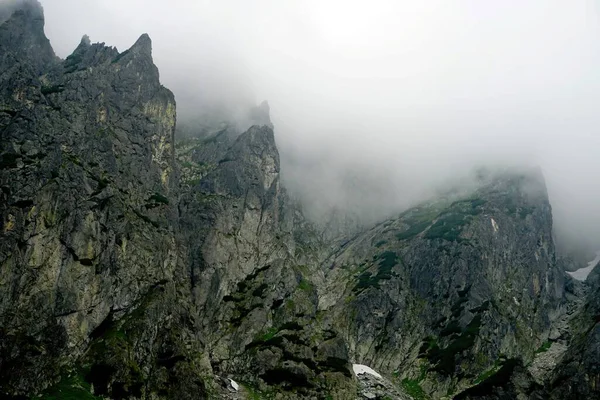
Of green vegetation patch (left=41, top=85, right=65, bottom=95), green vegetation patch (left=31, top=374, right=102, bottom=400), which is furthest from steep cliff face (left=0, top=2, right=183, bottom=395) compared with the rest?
green vegetation patch (left=31, top=374, right=102, bottom=400)

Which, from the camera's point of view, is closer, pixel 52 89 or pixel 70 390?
pixel 70 390

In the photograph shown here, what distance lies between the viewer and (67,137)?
578 feet

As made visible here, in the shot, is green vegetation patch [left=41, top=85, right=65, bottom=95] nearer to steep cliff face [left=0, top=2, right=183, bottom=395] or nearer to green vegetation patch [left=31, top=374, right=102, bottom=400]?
steep cliff face [left=0, top=2, right=183, bottom=395]

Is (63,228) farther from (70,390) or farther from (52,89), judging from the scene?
(52,89)

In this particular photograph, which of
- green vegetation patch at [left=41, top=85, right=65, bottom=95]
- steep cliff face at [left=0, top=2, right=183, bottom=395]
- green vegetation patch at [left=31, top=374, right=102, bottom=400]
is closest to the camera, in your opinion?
green vegetation patch at [left=31, top=374, right=102, bottom=400]

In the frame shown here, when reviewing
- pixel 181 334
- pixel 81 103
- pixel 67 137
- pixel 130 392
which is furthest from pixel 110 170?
pixel 130 392

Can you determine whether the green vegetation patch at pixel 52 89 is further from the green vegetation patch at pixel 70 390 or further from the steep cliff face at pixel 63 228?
the green vegetation patch at pixel 70 390

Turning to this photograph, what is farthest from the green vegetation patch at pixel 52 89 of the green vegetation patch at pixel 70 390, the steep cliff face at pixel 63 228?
the green vegetation patch at pixel 70 390

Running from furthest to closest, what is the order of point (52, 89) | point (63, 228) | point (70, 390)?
point (52, 89) < point (63, 228) < point (70, 390)

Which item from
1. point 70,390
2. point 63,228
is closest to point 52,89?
point 63,228

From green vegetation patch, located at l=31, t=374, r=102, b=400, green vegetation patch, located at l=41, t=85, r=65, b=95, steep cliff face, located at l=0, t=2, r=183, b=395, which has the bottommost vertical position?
green vegetation patch, located at l=31, t=374, r=102, b=400

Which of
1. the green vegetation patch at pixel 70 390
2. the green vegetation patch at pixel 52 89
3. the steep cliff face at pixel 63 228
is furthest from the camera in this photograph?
the green vegetation patch at pixel 52 89

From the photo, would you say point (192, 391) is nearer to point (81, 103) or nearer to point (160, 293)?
point (160, 293)

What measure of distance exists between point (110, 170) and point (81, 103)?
31360mm
